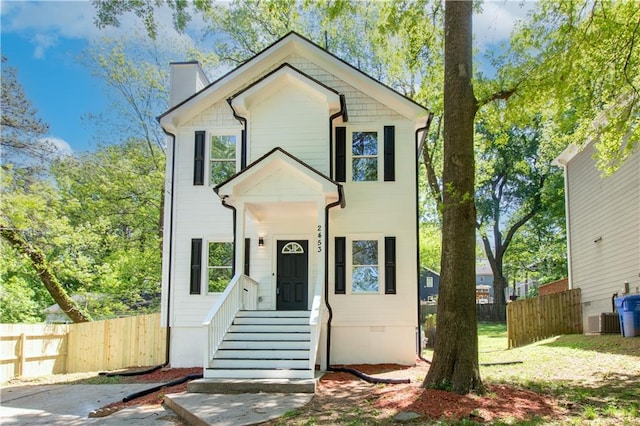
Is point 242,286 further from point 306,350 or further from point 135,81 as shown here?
point 135,81

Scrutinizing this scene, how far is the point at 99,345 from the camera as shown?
586 inches

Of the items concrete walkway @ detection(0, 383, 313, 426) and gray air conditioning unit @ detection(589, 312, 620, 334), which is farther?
gray air conditioning unit @ detection(589, 312, 620, 334)

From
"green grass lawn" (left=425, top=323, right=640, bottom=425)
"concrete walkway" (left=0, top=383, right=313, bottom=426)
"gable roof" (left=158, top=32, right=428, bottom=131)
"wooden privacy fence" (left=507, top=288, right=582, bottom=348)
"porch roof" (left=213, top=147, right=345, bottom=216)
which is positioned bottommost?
"concrete walkway" (left=0, top=383, right=313, bottom=426)

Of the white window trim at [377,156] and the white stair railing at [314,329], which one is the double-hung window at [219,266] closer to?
the white stair railing at [314,329]

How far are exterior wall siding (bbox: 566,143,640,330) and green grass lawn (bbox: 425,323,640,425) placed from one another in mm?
2390

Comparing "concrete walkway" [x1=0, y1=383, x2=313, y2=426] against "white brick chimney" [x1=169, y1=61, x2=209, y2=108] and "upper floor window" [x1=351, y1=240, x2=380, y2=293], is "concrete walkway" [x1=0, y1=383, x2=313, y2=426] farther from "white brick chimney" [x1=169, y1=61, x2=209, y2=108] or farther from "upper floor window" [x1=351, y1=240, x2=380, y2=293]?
"white brick chimney" [x1=169, y1=61, x2=209, y2=108]

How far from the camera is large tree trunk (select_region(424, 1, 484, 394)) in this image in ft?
24.0

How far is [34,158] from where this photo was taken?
15.6m

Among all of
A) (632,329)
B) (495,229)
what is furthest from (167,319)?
(495,229)

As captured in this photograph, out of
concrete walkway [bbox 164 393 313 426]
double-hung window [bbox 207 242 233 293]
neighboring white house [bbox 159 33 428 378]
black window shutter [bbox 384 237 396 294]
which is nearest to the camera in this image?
concrete walkway [bbox 164 393 313 426]

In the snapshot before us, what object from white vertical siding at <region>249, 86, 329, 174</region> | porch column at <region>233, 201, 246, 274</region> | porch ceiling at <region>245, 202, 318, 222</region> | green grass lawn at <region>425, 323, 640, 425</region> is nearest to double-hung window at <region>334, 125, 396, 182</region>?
white vertical siding at <region>249, 86, 329, 174</region>

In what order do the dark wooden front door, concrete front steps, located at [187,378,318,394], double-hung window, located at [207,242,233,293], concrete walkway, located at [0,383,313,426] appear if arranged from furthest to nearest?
1. double-hung window, located at [207,242,233,293]
2. the dark wooden front door
3. concrete front steps, located at [187,378,318,394]
4. concrete walkway, located at [0,383,313,426]

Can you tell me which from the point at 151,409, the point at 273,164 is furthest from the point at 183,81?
the point at 151,409

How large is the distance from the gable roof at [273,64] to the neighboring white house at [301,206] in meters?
0.03
